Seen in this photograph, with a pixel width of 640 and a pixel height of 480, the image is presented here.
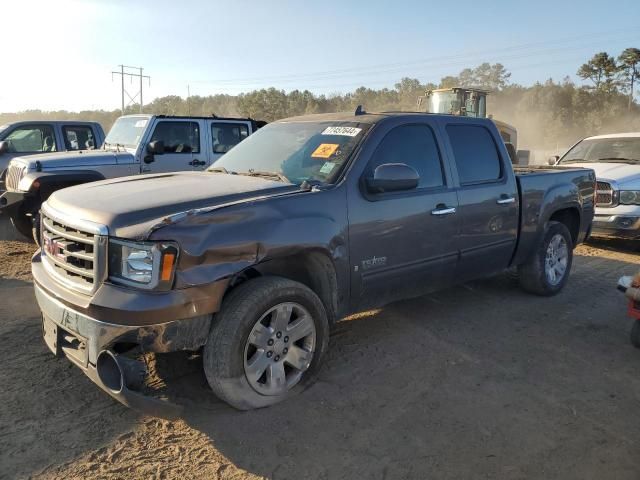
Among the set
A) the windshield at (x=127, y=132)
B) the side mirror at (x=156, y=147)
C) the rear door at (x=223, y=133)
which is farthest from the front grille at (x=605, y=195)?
the windshield at (x=127, y=132)

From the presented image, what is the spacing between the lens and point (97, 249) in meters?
2.93

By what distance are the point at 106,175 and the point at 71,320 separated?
5.20 meters

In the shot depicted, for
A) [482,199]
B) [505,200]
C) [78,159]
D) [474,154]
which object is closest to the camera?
[482,199]

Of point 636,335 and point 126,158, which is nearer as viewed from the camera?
point 636,335

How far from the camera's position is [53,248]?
3383 millimetres

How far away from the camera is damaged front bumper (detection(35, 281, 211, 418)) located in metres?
2.81

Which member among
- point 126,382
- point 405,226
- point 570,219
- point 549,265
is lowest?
point 126,382

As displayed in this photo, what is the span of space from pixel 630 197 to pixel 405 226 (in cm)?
590

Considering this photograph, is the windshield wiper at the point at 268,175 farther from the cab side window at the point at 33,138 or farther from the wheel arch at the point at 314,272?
the cab side window at the point at 33,138

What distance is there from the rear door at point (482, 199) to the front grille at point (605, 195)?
4.06 m

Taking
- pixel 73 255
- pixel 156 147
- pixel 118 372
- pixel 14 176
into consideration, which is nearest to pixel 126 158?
pixel 156 147

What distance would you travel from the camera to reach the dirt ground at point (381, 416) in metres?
2.79

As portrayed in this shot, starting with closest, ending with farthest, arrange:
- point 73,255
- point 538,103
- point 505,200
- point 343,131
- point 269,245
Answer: point 73,255 < point 269,245 < point 343,131 < point 505,200 < point 538,103

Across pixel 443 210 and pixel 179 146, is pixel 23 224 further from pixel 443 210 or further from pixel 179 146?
pixel 443 210
